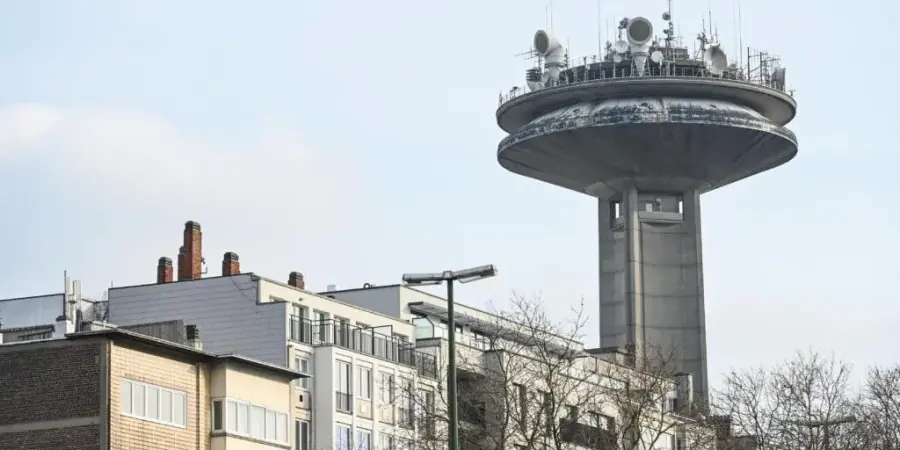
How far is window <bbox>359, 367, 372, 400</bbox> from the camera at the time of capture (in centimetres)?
8850

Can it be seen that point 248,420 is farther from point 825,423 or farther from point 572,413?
point 825,423

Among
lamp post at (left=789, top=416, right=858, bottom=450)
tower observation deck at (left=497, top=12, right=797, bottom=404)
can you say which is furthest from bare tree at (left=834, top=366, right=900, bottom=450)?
tower observation deck at (left=497, top=12, right=797, bottom=404)

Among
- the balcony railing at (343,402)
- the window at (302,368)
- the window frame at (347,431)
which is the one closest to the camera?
the window frame at (347,431)

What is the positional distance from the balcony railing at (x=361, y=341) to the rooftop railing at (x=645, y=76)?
4236 centimetres

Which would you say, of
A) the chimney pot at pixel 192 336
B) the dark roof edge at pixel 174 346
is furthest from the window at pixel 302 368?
the dark roof edge at pixel 174 346

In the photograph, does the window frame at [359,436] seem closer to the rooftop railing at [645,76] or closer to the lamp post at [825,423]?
the lamp post at [825,423]

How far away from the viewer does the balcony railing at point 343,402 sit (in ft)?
284

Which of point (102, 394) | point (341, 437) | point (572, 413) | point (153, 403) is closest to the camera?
point (102, 394)

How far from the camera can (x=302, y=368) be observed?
86562mm

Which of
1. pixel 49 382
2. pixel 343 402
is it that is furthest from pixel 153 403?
pixel 343 402

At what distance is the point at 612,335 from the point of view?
142 m

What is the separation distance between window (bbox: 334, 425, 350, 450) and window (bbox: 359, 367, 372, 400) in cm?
202

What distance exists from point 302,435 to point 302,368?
2.90 meters

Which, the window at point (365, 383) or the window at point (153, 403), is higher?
the window at point (365, 383)
